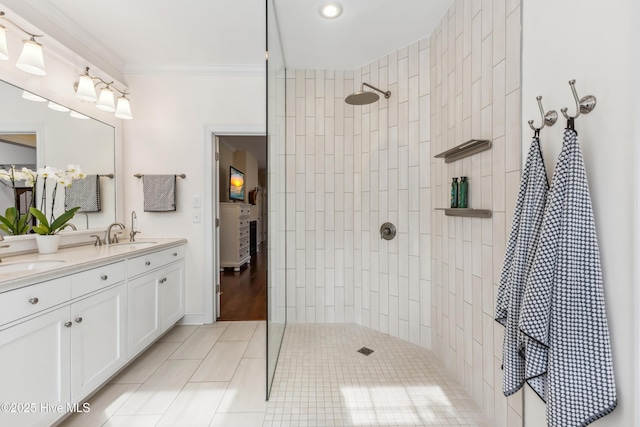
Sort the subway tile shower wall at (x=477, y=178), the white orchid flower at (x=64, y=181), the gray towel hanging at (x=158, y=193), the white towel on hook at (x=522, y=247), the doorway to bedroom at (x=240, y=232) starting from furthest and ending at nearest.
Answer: the doorway to bedroom at (x=240, y=232)
the gray towel hanging at (x=158, y=193)
the white orchid flower at (x=64, y=181)
the subway tile shower wall at (x=477, y=178)
the white towel on hook at (x=522, y=247)

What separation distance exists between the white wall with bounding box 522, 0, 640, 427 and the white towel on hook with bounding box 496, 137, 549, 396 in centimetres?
13

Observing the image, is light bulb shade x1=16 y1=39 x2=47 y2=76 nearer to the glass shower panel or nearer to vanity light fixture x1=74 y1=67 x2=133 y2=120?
vanity light fixture x1=74 y1=67 x2=133 y2=120

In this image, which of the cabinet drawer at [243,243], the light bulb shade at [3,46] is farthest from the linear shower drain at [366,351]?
the cabinet drawer at [243,243]

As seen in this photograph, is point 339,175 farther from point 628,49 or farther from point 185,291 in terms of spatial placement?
point 628,49

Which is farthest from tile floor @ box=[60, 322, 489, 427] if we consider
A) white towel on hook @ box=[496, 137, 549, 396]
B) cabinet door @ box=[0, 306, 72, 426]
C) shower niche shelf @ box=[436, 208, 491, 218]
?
shower niche shelf @ box=[436, 208, 491, 218]

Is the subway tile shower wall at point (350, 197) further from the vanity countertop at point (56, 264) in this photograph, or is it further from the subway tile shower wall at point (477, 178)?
the vanity countertop at point (56, 264)

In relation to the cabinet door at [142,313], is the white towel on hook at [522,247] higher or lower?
higher

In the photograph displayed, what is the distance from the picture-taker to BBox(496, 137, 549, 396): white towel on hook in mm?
977

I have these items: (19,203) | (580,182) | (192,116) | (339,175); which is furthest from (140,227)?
(580,182)

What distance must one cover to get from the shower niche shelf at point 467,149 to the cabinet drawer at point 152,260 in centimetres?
224

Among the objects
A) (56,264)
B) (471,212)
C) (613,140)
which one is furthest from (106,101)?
(613,140)

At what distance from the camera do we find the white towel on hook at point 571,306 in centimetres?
81

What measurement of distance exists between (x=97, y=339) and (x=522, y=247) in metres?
2.18

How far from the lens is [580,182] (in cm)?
84
